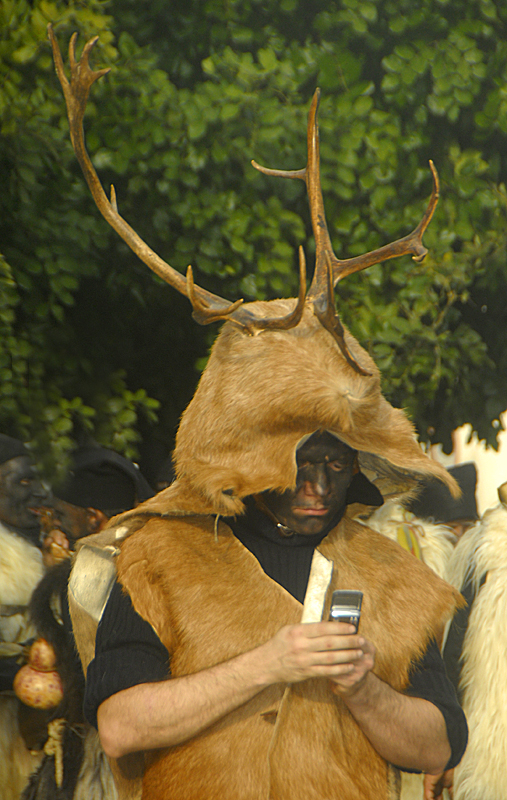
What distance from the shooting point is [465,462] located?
221cm

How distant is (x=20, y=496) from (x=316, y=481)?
1.02m

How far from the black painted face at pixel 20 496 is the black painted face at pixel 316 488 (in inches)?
34.8

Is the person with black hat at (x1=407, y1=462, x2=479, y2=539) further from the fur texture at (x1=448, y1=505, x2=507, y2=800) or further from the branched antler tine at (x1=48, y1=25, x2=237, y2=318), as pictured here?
the branched antler tine at (x1=48, y1=25, x2=237, y2=318)

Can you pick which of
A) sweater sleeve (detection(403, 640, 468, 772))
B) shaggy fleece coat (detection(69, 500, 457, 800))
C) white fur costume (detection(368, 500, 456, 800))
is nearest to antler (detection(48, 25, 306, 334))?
shaggy fleece coat (detection(69, 500, 457, 800))

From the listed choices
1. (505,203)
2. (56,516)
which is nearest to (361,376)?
(505,203)

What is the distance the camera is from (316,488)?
127 cm

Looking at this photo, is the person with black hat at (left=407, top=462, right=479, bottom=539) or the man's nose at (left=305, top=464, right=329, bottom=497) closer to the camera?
the man's nose at (left=305, top=464, right=329, bottom=497)

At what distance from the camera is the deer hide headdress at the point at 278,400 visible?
1.25m

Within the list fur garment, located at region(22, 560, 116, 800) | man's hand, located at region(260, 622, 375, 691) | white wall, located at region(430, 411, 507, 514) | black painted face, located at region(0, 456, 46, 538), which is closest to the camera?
man's hand, located at region(260, 622, 375, 691)

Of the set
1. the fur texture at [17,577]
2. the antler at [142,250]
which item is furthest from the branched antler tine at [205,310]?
the fur texture at [17,577]

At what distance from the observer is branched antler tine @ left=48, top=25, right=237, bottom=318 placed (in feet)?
4.58

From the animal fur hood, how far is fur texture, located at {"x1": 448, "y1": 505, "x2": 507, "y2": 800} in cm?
67

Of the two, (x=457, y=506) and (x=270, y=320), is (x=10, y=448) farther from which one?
(x=457, y=506)

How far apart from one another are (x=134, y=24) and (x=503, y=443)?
1.45 m
